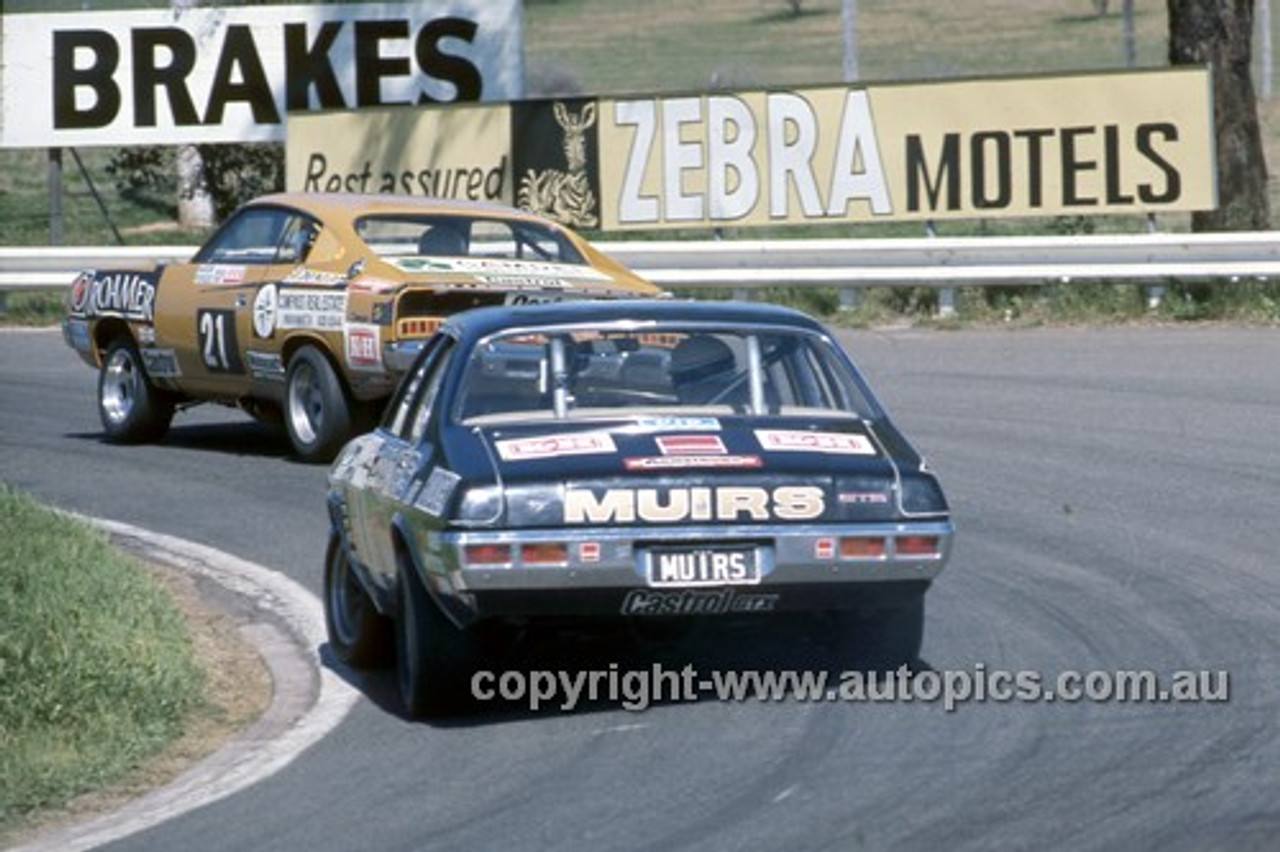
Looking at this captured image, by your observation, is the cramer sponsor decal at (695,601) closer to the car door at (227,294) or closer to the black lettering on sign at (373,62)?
the car door at (227,294)

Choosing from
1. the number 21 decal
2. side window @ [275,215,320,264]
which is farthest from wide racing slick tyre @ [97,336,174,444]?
side window @ [275,215,320,264]

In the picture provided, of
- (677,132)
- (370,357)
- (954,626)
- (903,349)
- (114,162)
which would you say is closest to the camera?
(954,626)

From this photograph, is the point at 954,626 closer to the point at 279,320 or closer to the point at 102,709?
the point at 102,709

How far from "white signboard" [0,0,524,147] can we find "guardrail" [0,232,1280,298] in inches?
214

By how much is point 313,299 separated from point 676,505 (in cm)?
670

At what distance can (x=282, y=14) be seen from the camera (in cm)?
2778

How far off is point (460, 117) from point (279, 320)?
33.5 feet

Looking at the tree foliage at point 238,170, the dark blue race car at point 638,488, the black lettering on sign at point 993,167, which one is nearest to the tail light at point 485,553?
the dark blue race car at point 638,488

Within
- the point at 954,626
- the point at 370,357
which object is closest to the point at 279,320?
the point at 370,357

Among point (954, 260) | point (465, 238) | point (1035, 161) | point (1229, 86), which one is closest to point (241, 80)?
point (1035, 161)

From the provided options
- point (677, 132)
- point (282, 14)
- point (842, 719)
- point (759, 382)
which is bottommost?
point (842, 719)

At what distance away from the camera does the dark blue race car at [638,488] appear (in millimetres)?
8312

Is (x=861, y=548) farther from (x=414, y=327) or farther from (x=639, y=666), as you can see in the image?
(x=414, y=327)

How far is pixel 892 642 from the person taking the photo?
9.27 metres
